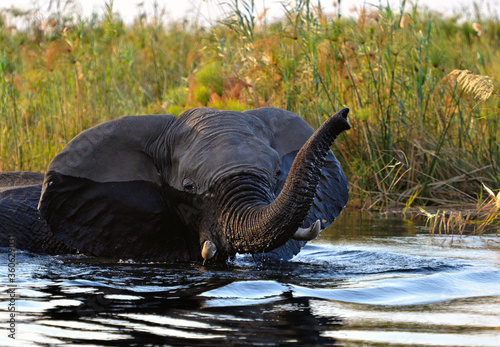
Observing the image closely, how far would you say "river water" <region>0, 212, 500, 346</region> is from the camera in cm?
311

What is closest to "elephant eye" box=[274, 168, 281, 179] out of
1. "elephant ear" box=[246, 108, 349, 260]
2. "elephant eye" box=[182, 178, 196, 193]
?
"elephant ear" box=[246, 108, 349, 260]

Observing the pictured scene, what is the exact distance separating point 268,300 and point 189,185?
4.19ft

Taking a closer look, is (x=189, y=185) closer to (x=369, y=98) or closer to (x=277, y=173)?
(x=277, y=173)

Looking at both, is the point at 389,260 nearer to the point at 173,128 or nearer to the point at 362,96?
the point at 173,128

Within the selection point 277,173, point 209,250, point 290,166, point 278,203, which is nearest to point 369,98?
point 290,166

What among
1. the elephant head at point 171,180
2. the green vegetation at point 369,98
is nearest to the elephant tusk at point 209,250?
the elephant head at point 171,180

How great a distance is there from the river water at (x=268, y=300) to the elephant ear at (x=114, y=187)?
229 millimetres

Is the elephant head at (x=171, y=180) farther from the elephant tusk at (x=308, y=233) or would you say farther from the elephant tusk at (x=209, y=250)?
the elephant tusk at (x=308, y=233)

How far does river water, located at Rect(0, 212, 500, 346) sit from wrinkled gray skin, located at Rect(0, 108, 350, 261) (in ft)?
0.68

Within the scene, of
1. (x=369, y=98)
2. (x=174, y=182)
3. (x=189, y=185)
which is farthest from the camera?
(x=369, y=98)

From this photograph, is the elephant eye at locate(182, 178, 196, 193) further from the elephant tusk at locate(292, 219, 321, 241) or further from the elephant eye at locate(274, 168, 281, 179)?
the elephant tusk at locate(292, 219, 321, 241)

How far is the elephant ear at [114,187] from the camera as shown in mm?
5387

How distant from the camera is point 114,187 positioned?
541 cm

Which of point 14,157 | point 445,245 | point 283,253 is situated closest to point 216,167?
point 283,253
